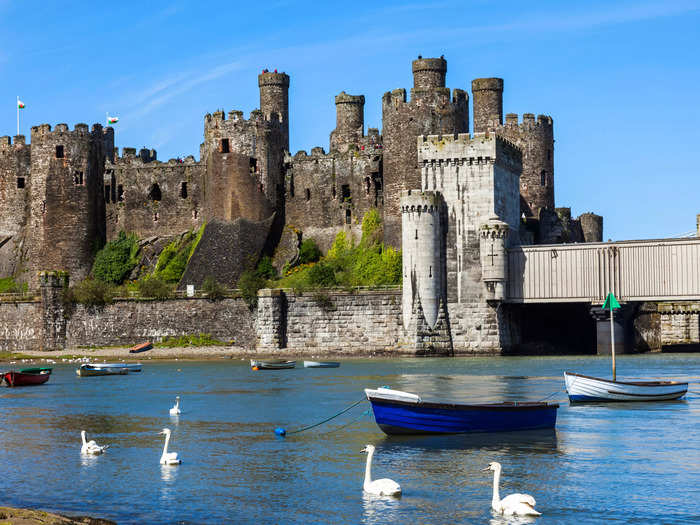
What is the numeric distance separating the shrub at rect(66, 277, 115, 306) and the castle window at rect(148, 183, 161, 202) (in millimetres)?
10356

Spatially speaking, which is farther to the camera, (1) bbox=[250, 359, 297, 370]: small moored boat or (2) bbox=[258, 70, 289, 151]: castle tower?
(2) bbox=[258, 70, 289, 151]: castle tower

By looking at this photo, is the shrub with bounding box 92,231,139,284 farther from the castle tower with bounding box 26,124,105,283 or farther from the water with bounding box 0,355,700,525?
the water with bounding box 0,355,700,525

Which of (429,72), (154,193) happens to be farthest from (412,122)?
(154,193)

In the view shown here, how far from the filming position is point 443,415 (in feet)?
99.6

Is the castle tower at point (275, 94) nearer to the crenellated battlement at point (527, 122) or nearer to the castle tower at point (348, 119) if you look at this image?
the castle tower at point (348, 119)

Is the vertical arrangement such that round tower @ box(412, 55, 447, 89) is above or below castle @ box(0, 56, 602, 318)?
above

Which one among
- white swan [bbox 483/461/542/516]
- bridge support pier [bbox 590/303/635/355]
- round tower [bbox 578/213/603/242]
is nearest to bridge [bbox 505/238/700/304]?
bridge support pier [bbox 590/303/635/355]

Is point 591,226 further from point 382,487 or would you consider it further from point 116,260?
point 382,487

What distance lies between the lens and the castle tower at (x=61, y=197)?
8369 cm

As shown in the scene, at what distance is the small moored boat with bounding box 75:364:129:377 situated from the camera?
6138cm

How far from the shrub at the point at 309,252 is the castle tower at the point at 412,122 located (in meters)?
7.17

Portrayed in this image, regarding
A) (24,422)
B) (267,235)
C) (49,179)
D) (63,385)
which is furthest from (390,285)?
(24,422)

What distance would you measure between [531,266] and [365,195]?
53.7 ft

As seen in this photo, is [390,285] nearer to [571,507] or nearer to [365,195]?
[365,195]
